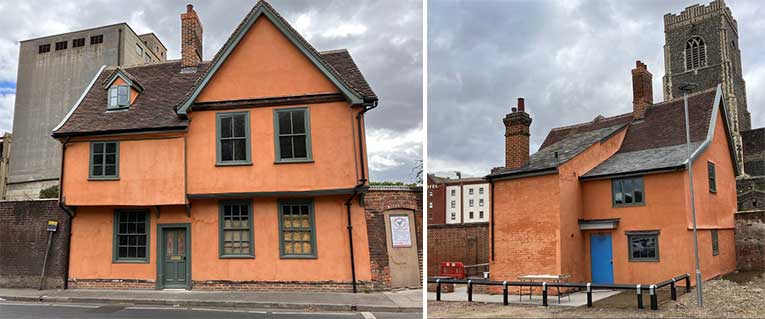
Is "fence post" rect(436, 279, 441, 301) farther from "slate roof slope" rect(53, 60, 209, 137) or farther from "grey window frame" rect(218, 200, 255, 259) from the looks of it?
"slate roof slope" rect(53, 60, 209, 137)

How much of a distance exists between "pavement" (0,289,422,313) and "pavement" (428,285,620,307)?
147cm

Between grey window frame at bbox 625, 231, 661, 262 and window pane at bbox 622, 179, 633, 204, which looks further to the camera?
window pane at bbox 622, 179, 633, 204

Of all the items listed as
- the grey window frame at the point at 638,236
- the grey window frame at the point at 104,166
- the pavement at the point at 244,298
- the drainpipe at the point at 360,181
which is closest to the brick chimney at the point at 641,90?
the grey window frame at the point at 638,236

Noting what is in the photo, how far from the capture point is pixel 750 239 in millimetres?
8805

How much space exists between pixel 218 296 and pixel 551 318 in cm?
557

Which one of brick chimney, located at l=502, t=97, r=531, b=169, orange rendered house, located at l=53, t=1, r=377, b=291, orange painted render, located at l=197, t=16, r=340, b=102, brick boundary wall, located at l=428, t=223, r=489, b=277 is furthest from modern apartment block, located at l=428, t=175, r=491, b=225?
orange painted render, located at l=197, t=16, r=340, b=102

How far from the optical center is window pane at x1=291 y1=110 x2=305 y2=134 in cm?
967

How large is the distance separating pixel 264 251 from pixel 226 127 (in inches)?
86.3

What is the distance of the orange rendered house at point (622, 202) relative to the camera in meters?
8.09

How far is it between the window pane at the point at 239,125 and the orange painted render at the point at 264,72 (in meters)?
0.34

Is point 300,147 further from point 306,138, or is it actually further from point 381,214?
point 381,214

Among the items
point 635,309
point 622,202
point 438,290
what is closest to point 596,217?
point 622,202

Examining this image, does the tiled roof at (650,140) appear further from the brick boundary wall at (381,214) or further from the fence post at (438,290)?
the fence post at (438,290)

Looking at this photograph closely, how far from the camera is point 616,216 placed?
880cm
